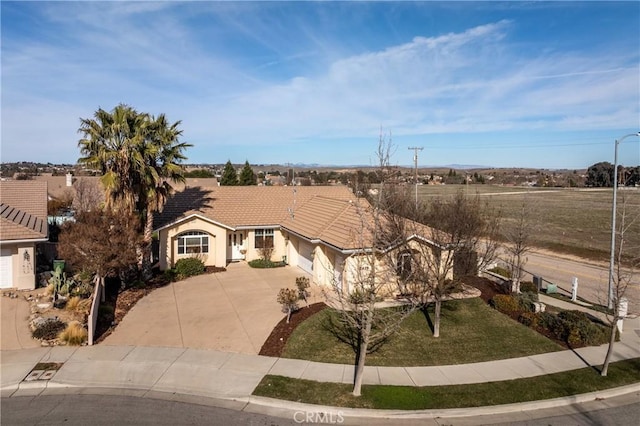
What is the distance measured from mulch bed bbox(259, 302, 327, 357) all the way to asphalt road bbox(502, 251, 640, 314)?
12.9 metres

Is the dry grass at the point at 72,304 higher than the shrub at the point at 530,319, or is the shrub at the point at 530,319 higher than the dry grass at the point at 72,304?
the dry grass at the point at 72,304

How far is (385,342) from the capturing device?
14.5 metres

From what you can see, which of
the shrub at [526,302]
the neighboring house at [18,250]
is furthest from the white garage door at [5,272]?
the shrub at [526,302]

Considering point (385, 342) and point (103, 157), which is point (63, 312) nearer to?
point (103, 157)

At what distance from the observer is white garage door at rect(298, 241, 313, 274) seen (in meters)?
23.5

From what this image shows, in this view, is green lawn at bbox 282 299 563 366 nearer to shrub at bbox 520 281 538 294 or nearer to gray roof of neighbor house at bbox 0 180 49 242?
shrub at bbox 520 281 538 294

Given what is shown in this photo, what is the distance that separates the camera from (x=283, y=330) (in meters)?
15.3

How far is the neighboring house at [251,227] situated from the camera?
70.4 ft

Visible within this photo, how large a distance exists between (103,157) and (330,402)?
1509 centimetres

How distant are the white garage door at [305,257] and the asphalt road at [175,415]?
1344 cm

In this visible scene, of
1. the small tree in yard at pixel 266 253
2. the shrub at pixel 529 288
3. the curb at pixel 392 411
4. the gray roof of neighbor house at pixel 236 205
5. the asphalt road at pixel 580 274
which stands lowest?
the curb at pixel 392 411

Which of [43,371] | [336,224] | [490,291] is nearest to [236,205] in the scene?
[336,224]

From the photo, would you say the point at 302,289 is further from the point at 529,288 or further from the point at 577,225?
the point at 577,225

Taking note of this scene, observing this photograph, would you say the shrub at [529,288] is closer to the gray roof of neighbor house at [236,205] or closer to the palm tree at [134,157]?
the gray roof of neighbor house at [236,205]
